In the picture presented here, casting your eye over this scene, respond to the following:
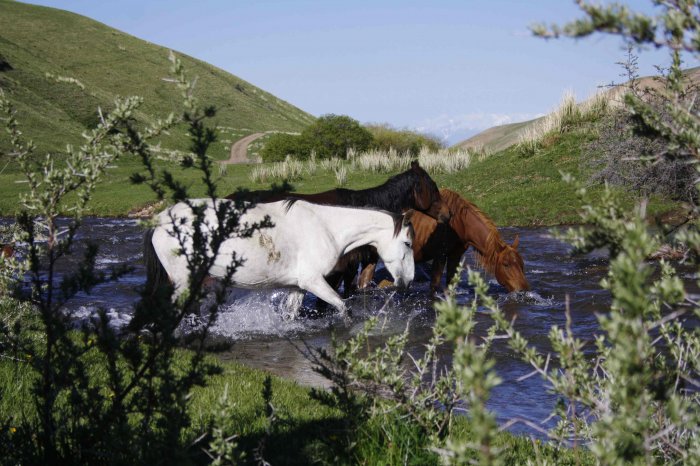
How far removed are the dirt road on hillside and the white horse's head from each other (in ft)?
162

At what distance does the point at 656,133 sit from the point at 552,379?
0.88 metres

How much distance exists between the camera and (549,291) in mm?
10586

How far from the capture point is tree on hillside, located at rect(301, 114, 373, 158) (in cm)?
4034

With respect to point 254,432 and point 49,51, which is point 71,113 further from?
point 254,432

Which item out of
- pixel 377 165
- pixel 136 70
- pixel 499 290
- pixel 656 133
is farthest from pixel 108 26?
pixel 656 133

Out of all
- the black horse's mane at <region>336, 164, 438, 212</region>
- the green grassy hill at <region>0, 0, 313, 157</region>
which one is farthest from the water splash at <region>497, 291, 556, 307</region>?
the green grassy hill at <region>0, 0, 313, 157</region>

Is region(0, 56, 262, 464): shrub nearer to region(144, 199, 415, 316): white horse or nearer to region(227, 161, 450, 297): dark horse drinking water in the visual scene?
region(144, 199, 415, 316): white horse

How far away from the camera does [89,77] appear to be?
7681cm

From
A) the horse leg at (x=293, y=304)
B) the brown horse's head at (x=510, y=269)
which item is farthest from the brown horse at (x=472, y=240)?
the horse leg at (x=293, y=304)

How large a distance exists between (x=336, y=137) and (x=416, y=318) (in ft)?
106

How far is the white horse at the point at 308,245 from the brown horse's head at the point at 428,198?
1380mm

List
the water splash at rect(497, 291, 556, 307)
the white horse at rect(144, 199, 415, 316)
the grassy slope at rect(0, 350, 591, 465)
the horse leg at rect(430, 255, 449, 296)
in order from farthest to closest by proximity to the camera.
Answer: the horse leg at rect(430, 255, 449, 296) → the water splash at rect(497, 291, 556, 307) → the white horse at rect(144, 199, 415, 316) → the grassy slope at rect(0, 350, 591, 465)

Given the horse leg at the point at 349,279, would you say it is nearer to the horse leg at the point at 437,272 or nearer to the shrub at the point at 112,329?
the horse leg at the point at 437,272

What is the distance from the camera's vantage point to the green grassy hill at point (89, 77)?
57791 millimetres
